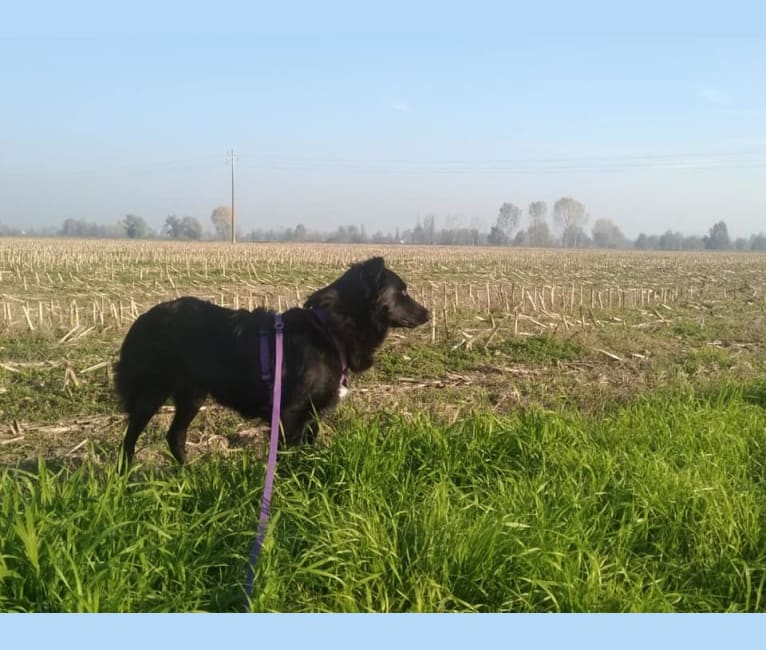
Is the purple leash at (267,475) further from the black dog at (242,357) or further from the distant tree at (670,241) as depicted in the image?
the distant tree at (670,241)

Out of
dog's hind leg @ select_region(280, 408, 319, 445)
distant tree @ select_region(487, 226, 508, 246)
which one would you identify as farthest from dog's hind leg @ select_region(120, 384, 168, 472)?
distant tree @ select_region(487, 226, 508, 246)

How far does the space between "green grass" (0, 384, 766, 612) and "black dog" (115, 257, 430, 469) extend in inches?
17.0

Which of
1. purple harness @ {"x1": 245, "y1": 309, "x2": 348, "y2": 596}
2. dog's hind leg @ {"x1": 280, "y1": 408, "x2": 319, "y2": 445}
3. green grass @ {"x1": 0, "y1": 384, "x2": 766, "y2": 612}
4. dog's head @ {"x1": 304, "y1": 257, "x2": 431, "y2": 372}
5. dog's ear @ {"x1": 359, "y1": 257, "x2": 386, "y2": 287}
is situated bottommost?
green grass @ {"x1": 0, "y1": 384, "x2": 766, "y2": 612}

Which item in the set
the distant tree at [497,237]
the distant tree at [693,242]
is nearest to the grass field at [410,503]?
the distant tree at [497,237]

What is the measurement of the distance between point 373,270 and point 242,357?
126cm

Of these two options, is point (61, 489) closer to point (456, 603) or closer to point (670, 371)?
point (456, 603)

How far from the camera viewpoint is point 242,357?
13.2ft

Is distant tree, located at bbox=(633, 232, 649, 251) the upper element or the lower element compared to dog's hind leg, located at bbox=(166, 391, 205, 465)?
upper

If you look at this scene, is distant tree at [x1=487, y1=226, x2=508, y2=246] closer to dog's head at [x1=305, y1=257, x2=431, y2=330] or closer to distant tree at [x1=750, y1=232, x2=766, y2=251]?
distant tree at [x1=750, y1=232, x2=766, y2=251]

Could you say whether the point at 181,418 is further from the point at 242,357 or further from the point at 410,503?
the point at 410,503

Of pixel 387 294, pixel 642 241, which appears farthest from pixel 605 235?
pixel 387 294

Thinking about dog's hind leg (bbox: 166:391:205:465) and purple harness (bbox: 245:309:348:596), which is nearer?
purple harness (bbox: 245:309:348:596)

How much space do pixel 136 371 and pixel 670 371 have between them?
6.46m

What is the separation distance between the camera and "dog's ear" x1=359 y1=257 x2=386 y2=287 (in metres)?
4.54
